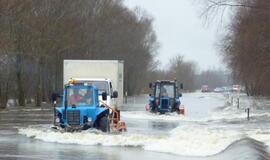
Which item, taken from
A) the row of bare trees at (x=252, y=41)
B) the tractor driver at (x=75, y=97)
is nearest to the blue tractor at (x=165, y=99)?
the row of bare trees at (x=252, y=41)

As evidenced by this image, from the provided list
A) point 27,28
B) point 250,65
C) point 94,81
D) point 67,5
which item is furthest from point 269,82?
point 67,5

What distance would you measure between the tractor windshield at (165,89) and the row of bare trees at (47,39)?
434 inches

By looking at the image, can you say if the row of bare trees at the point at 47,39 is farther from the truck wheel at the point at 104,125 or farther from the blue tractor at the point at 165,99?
the truck wheel at the point at 104,125

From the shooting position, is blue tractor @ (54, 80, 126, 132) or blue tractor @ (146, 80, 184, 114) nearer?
blue tractor @ (54, 80, 126, 132)

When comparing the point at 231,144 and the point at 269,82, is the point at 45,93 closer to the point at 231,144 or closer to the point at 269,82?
the point at 269,82

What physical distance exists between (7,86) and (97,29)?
22447 millimetres

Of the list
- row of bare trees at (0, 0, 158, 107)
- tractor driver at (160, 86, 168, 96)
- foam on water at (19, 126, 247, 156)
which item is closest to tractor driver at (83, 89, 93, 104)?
foam on water at (19, 126, 247, 156)

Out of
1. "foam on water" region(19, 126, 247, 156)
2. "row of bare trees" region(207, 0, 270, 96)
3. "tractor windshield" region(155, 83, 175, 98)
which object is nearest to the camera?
"foam on water" region(19, 126, 247, 156)

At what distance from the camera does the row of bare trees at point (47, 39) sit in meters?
52.1

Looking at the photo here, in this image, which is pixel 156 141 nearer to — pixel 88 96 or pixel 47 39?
pixel 88 96

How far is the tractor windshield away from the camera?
43688 mm

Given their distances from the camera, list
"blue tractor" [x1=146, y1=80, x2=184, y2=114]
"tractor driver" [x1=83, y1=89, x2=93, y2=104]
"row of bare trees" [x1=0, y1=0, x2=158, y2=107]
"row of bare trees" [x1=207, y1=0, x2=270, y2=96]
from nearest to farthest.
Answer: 1. "tractor driver" [x1=83, y1=89, x2=93, y2=104]
2. "row of bare trees" [x1=207, y1=0, x2=270, y2=96]
3. "blue tractor" [x1=146, y1=80, x2=184, y2=114]
4. "row of bare trees" [x1=0, y1=0, x2=158, y2=107]

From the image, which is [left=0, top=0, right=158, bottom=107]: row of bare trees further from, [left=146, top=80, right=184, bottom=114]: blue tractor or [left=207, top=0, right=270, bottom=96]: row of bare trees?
[left=207, top=0, right=270, bottom=96]: row of bare trees

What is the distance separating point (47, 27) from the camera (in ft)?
190
